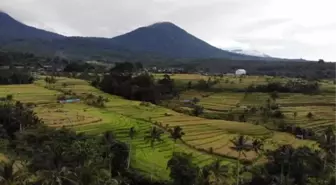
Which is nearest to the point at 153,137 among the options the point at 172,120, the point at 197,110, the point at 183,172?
the point at 183,172

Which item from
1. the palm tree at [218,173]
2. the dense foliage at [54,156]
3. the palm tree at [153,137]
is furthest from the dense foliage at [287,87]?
the palm tree at [218,173]

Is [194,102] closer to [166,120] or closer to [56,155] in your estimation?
[166,120]

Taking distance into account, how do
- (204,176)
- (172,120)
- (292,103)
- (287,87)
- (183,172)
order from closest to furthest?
(183,172) < (204,176) < (172,120) < (292,103) < (287,87)

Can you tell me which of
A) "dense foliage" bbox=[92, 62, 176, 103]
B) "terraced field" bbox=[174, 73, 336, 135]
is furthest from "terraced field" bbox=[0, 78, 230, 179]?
"terraced field" bbox=[174, 73, 336, 135]

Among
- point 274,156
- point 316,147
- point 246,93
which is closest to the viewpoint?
point 274,156

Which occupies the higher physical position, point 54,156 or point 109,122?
point 54,156

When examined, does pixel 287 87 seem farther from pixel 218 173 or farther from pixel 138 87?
pixel 218 173

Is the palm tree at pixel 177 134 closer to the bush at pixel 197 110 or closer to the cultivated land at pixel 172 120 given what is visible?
the cultivated land at pixel 172 120

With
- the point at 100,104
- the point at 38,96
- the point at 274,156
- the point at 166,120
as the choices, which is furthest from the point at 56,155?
the point at 38,96
